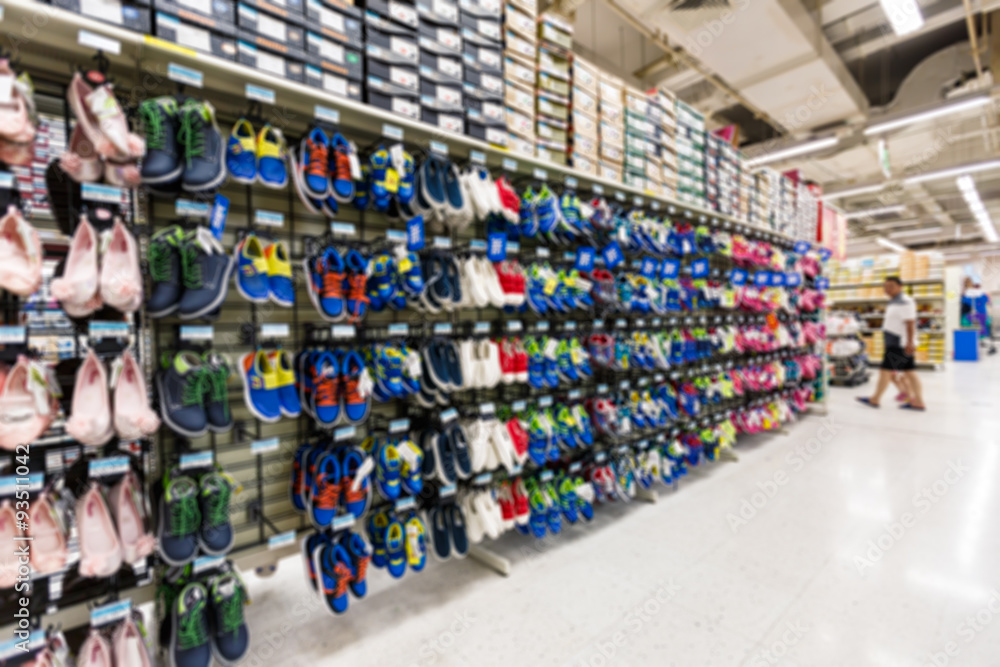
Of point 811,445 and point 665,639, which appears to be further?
point 811,445

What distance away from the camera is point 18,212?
4.65 feet

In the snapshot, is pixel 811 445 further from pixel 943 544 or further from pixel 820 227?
pixel 820 227

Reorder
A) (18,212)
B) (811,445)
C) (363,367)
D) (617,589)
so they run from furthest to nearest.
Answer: (811,445), (617,589), (363,367), (18,212)

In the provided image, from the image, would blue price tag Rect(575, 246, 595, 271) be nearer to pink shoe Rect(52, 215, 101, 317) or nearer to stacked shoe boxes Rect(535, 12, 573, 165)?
stacked shoe boxes Rect(535, 12, 573, 165)

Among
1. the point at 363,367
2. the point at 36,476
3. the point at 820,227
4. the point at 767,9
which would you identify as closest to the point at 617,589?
the point at 363,367

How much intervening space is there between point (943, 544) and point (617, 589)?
7.01ft

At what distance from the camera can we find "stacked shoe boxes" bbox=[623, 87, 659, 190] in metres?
3.59

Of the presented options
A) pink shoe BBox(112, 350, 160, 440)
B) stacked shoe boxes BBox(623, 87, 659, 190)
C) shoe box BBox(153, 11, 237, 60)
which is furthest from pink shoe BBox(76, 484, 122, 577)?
stacked shoe boxes BBox(623, 87, 659, 190)

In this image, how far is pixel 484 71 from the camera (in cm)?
265

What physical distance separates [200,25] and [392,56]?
829mm

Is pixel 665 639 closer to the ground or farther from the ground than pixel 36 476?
closer to the ground

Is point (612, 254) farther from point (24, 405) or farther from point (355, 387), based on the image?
point (24, 405)

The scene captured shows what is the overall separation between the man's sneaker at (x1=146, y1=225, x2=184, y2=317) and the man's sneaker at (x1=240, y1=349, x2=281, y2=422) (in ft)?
1.10

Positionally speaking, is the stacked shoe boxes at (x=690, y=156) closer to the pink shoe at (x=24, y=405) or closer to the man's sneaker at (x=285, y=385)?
the man's sneaker at (x=285, y=385)
